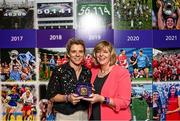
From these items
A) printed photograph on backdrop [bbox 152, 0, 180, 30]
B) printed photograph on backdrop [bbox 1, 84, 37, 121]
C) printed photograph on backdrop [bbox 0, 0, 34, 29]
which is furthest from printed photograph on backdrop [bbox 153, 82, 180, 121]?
printed photograph on backdrop [bbox 0, 0, 34, 29]

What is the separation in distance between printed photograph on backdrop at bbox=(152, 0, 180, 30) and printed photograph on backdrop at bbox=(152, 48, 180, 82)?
0.19m

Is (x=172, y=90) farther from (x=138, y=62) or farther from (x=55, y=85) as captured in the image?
(x=55, y=85)

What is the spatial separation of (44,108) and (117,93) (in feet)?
2.48

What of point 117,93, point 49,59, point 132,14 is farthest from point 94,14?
point 117,93

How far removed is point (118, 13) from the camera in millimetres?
2480

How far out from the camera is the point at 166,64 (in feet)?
8.25

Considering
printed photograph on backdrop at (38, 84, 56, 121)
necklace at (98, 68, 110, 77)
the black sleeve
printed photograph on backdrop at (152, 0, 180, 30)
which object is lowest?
printed photograph on backdrop at (38, 84, 56, 121)

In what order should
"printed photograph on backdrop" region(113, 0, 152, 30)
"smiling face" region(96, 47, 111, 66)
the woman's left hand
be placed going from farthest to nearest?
"printed photograph on backdrop" region(113, 0, 152, 30) → "smiling face" region(96, 47, 111, 66) → the woman's left hand

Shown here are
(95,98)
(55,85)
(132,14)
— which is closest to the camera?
(95,98)

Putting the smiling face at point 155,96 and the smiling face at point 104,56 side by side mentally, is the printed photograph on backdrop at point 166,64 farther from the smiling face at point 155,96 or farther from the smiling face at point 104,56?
the smiling face at point 104,56

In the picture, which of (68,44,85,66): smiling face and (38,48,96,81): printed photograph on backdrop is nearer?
(68,44,85,66): smiling face

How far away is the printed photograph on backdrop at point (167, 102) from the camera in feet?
8.26

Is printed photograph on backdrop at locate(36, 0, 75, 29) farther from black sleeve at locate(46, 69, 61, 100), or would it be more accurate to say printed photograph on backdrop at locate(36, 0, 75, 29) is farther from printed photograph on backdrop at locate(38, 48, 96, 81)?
black sleeve at locate(46, 69, 61, 100)

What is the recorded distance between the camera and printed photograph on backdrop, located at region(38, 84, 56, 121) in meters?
2.54
